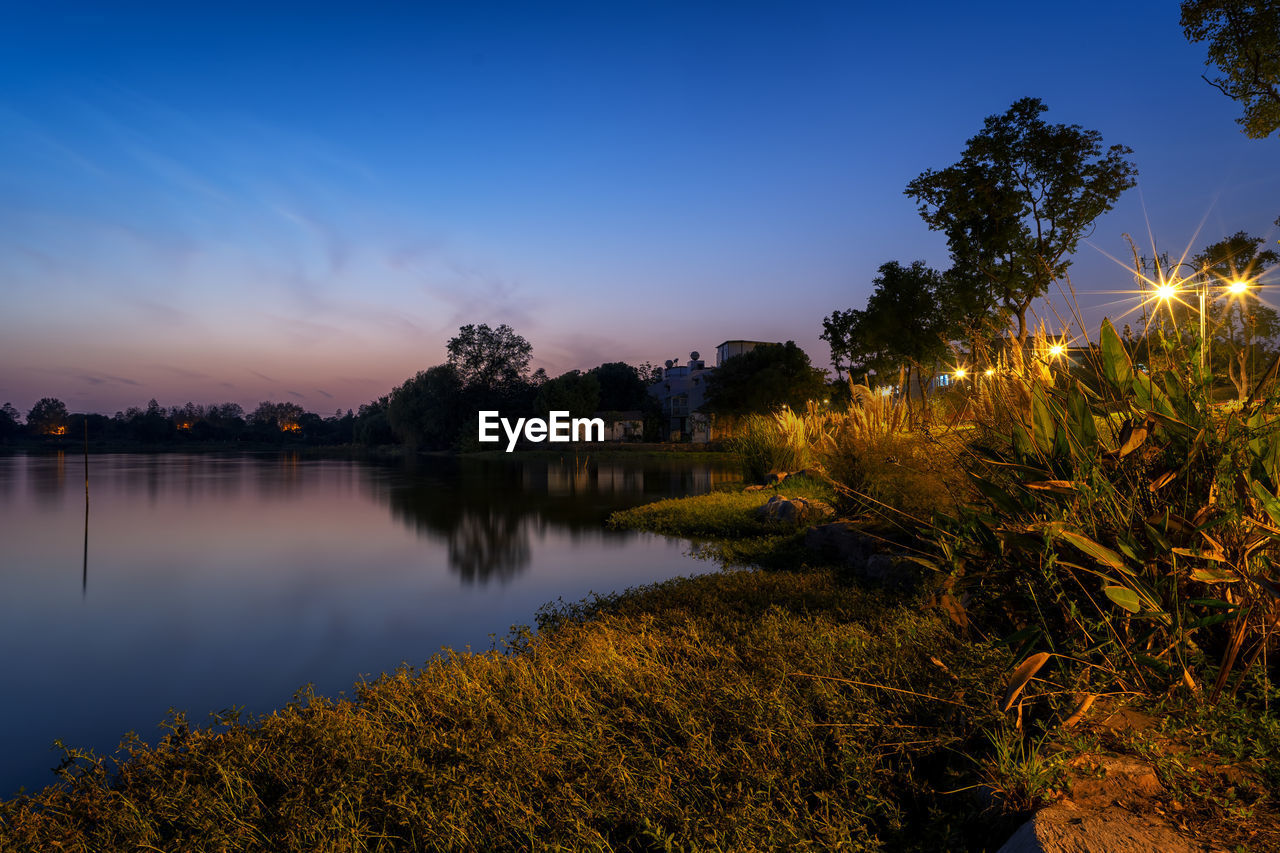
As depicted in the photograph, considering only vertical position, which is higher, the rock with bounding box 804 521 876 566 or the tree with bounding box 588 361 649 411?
the tree with bounding box 588 361 649 411

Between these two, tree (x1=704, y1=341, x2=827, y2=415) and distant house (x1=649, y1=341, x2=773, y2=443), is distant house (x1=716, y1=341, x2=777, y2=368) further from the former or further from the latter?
tree (x1=704, y1=341, x2=827, y2=415)

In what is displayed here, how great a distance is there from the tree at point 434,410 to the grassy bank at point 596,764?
187 feet

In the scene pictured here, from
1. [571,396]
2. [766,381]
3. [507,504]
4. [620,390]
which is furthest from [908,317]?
[620,390]

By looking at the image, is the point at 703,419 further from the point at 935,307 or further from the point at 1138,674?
the point at 1138,674

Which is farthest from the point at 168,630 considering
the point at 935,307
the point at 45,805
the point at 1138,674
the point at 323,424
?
the point at 323,424

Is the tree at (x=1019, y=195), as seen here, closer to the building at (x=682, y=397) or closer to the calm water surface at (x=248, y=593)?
the calm water surface at (x=248, y=593)

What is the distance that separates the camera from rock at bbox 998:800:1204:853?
1761 millimetres

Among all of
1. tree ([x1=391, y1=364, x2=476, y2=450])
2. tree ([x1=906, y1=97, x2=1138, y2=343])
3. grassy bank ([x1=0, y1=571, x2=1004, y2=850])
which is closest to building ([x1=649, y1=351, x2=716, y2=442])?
tree ([x1=391, y1=364, x2=476, y2=450])

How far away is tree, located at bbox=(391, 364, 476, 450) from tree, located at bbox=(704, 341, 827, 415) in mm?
26610

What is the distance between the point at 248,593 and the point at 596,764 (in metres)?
7.87

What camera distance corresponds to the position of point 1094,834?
5.92ft

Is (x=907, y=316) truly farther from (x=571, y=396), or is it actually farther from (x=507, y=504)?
(x=571, y=396)

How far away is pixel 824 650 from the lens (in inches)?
148

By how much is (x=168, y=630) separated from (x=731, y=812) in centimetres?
729
